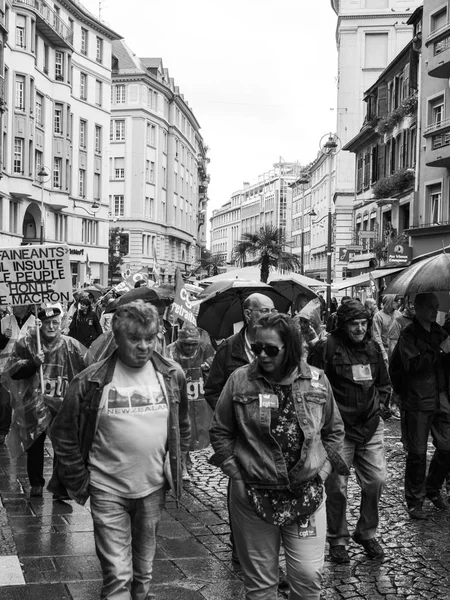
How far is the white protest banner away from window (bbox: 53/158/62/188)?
47.5 meters

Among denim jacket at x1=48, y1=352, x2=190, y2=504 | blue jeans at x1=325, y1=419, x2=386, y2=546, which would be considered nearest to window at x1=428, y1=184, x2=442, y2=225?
blue jeans at x1=325, y1=419, x2=386, y2=546

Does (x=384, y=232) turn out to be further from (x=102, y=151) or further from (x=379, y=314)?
(x=102, y=151)

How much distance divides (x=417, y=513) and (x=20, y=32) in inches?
1735

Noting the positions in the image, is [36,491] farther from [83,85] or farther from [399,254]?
[83,85]

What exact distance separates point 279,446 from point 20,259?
5001 millimetres

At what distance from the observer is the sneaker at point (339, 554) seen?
5.78m

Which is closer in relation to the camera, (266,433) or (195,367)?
(266,433)

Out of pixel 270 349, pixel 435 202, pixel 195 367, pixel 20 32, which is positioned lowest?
pixel 195 367

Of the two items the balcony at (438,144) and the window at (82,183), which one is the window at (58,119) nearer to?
the window at (82,183)

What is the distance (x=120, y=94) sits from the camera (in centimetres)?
8094

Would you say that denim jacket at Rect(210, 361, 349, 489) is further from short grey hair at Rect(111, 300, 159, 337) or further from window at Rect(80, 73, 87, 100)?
window at Rect(80, 73, 87, 100)

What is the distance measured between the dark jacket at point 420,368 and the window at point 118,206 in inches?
2963

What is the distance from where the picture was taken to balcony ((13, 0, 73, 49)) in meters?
47.3

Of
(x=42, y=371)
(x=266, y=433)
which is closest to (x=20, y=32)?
(x=42, y=371)
